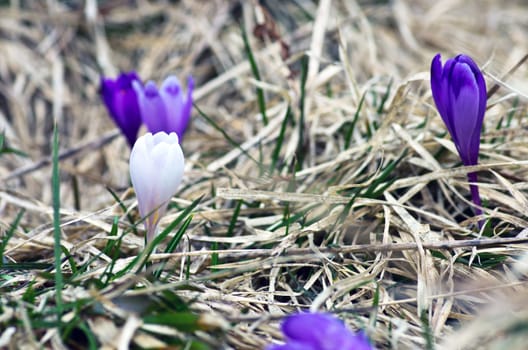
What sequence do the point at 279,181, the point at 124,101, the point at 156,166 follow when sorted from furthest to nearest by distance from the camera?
the point at 124,101 < the point at 279,181 < the point at 156,166

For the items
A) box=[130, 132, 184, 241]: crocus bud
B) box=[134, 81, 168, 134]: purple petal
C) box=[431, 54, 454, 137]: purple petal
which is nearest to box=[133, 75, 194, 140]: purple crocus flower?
box=[134, 81, 168, 134]: purple petal

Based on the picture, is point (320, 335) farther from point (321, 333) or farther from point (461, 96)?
point (461, 96)

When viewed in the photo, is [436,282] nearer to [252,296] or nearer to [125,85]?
[252,296]

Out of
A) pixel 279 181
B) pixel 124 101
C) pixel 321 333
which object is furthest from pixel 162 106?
pixel 321 333

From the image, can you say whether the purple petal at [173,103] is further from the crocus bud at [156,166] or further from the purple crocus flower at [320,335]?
the purple crocus flower at [320,335]

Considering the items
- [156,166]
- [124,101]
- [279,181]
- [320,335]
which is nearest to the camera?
[320,335]

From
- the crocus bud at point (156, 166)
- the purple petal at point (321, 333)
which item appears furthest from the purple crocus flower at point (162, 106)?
the purple petal at point (321, 333)
